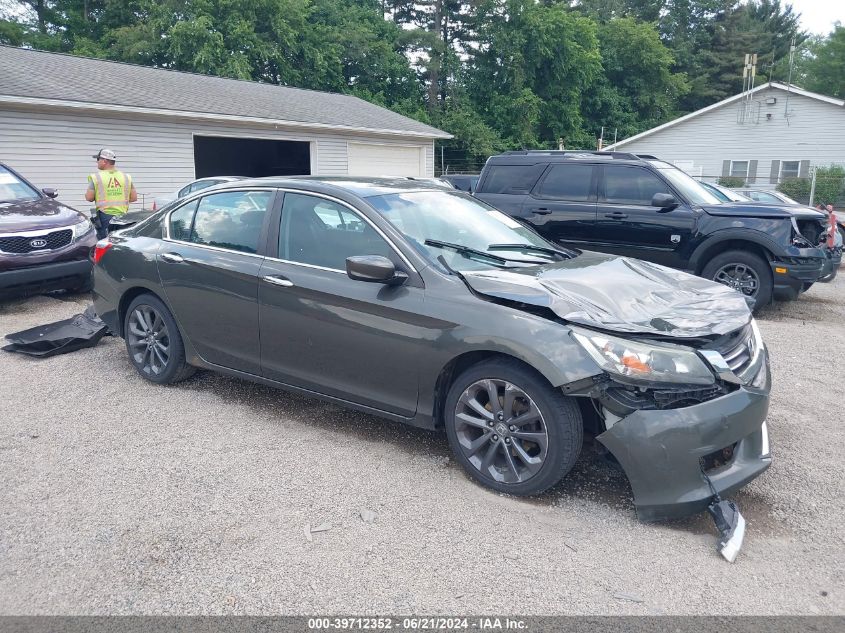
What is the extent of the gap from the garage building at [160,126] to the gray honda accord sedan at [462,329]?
18.0 feet

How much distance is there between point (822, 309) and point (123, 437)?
827cm

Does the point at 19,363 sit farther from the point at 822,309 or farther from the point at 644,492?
the point at 822,309

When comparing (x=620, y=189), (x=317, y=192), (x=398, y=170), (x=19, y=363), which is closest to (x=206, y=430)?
(x=317, y=192)

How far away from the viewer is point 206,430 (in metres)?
4.34

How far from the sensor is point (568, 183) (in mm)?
8805

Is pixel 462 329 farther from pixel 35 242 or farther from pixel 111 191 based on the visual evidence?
pixel 111 191

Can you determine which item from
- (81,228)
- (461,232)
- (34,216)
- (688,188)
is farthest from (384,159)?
(461,232)

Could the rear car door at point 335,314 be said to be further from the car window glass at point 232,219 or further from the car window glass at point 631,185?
the car window glass at point 631,185

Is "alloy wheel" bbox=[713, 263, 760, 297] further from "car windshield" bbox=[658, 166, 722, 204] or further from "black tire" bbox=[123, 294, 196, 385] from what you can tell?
A: "black tire" bbox=[123, 294, 196, 385]

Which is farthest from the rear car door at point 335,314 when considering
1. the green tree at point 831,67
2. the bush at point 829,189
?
the green tree at point 831,67

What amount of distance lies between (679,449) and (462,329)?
119 centimetres

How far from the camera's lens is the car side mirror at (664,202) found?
7.91 meters

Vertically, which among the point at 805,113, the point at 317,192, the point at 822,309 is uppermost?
the point at 805,113

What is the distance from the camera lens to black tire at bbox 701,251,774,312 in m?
7.80
